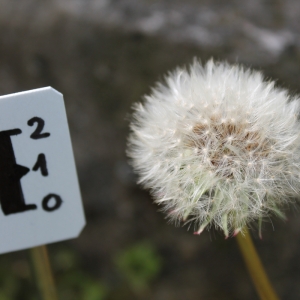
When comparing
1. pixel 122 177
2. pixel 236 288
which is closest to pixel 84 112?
pixel 122 177

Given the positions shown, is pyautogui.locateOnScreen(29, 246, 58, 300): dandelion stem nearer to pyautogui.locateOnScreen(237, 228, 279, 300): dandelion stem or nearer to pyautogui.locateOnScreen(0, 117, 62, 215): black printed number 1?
pyautogui.locateOnScreen(0, 117, 62, 215): black printed number 1

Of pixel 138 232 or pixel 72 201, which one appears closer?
pixel 72 201

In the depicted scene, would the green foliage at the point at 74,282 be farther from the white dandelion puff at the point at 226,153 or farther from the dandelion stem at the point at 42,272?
the white dandelion puff at the point at 226,153

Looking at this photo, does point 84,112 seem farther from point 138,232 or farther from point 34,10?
point 138,232

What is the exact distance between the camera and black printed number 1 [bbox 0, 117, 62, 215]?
0.58 meters

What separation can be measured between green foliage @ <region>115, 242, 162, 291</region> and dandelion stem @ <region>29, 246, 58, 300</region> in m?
0.60

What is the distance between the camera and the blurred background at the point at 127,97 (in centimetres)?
Result: 104

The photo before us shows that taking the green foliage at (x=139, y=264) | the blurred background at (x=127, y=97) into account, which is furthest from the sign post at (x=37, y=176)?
the green foliage at (x=139, y=264)

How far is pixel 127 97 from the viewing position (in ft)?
3.68

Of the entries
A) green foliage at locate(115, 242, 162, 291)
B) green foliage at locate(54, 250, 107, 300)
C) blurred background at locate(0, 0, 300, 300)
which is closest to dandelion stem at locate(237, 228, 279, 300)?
blurred background at locate(0, 0, 300, 300)

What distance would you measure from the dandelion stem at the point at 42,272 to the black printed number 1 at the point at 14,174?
3.5 inches

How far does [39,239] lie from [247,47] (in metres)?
0.74

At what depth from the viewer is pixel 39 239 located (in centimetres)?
64

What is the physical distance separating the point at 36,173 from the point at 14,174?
0.03 m
